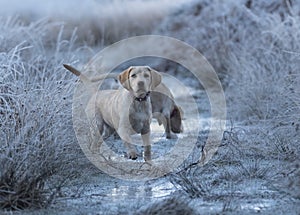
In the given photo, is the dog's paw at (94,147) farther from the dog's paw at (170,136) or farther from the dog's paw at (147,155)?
the dog's paw at (170,136)

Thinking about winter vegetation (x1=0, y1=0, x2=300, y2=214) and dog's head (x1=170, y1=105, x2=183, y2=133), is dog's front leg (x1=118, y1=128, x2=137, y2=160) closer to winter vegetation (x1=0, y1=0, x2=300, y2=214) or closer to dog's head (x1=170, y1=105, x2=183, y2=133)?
winter vegetation (x1=0, y1=0, x2=300, y2=214)

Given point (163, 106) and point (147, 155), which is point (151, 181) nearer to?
point (147, 155)

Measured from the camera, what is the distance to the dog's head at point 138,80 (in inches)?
269

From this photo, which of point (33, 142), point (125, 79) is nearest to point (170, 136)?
point (125, 79)

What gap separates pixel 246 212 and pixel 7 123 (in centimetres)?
206

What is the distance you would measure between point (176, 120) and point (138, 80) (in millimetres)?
2185

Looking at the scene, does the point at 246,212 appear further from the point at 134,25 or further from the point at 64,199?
the point at 134,25

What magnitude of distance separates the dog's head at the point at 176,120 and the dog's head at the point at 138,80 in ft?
6.38

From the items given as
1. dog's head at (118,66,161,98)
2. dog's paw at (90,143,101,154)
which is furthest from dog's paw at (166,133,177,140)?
dog's head at (118,66,161,98)

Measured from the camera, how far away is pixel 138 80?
680 centimetres

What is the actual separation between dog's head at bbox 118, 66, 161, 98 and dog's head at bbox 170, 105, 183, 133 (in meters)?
1.95

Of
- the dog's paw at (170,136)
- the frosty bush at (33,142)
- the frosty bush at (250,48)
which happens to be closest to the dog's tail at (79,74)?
the frosty bush at (33,142)

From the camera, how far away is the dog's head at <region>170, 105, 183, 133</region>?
887 cm

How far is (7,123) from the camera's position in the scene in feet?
18.9
